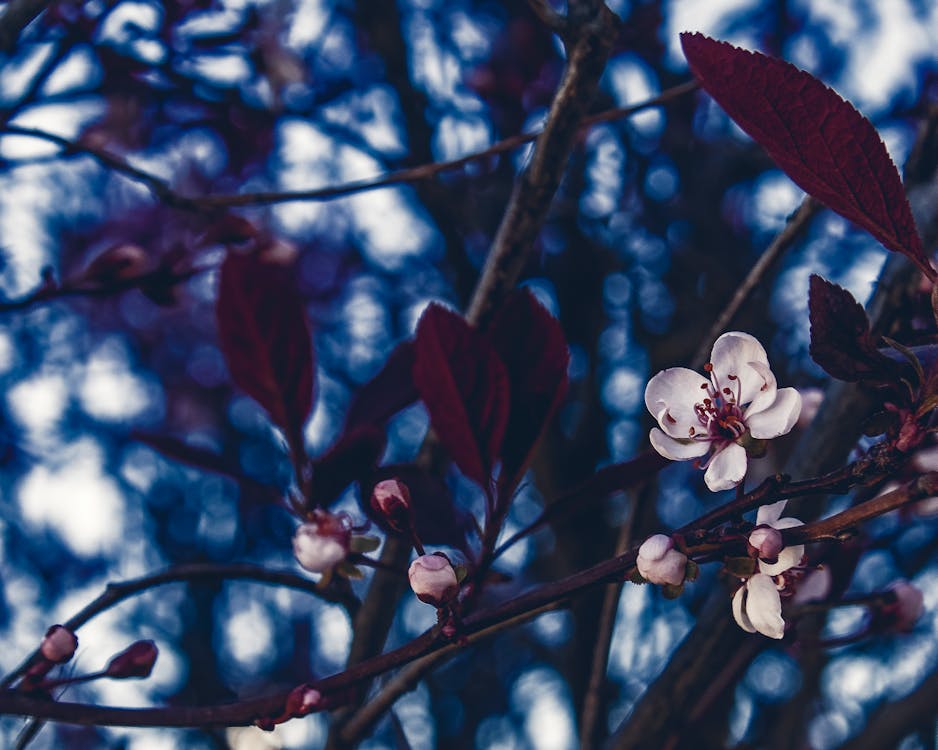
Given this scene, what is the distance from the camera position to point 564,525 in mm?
2018

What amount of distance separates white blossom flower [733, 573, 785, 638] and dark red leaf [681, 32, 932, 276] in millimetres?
212

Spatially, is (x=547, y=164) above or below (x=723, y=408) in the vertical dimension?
above


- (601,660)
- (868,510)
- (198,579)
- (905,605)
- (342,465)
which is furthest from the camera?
(601,660)

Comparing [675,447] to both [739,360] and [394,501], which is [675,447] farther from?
[394,501]

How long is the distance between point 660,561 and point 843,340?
0.17 metres

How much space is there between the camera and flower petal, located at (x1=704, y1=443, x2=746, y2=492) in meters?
0.56

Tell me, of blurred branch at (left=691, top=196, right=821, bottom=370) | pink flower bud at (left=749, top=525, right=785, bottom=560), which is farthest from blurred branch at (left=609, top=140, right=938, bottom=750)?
pink flower bud at (left=749, top=525, right=785, bottom=560)

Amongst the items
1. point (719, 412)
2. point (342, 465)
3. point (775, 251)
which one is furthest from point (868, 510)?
point (775, 251)

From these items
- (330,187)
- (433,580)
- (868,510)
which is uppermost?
(330,187)

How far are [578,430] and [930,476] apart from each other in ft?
5.39

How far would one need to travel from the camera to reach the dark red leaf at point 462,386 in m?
0.62

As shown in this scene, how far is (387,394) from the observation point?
0.76 m

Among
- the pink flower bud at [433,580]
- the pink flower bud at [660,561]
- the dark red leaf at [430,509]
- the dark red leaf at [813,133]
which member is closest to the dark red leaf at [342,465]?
the dark red leaf at [430,509]

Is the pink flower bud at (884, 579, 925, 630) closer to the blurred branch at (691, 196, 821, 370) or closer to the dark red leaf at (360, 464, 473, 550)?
the blurred branch at (691, 196, 821, 370)
